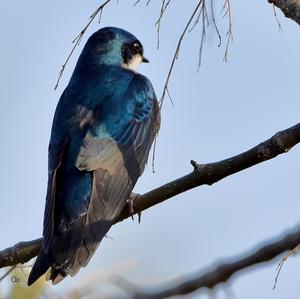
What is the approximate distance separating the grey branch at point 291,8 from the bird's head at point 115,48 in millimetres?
2049

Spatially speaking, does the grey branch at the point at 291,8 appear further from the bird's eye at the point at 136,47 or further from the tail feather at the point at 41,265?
the bird's eye at the point at 136,47

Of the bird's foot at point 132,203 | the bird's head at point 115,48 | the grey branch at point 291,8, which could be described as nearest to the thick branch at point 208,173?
the bird's foot at point 132,203

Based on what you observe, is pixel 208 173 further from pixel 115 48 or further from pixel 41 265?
pixel 115 48

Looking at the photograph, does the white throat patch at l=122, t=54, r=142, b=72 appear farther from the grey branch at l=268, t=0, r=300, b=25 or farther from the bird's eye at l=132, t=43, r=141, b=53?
the grey branch at l=268, t=0, r=300, b=25

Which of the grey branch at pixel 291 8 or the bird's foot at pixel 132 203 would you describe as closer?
→ the grey branch at pixel 291 8

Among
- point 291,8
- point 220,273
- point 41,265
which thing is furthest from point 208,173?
point 220,273

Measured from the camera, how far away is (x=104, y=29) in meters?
4.98

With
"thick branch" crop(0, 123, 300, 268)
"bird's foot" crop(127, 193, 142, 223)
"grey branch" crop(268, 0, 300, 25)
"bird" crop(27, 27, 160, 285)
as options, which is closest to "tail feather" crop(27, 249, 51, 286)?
"bird" crop(27, 27, 160, 285)

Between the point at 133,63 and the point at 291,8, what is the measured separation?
2.27 metres

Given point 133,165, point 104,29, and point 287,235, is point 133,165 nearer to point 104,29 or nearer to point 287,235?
point 104,29

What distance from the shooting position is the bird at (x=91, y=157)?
3.49m

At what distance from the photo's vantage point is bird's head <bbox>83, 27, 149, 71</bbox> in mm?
4809

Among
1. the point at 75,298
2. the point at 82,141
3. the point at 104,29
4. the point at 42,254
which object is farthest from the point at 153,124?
the point at 75,298

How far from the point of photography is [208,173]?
3074 mm
